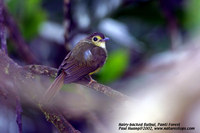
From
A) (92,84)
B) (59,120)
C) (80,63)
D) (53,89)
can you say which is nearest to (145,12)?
(80,63)

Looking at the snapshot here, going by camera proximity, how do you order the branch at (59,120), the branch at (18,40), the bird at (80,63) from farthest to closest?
the branch at (18,40) → the bird at (80,63) → the branch at (59,120)

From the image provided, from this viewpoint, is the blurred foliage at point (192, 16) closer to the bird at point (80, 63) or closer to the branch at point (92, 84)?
the bird at point (80, 63)

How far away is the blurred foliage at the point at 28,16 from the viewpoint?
11.2 feet

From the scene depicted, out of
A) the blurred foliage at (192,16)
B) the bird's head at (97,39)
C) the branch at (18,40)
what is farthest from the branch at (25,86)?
the blurred foliage at (192,16)

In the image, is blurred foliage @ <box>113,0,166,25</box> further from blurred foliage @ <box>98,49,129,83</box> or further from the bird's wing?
the bird's wing

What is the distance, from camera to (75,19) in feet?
12.2

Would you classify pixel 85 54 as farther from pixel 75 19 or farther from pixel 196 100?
pixel 75 19

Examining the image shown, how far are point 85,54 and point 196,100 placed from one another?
1265 millimetres

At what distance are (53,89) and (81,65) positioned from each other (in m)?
0.30

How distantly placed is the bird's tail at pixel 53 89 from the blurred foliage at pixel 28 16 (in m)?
1.92

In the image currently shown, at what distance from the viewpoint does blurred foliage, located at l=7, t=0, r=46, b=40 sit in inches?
135

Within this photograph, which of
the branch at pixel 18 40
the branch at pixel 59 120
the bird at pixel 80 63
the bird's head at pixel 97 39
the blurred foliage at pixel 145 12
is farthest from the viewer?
the blurred foliage at pixel 145 12

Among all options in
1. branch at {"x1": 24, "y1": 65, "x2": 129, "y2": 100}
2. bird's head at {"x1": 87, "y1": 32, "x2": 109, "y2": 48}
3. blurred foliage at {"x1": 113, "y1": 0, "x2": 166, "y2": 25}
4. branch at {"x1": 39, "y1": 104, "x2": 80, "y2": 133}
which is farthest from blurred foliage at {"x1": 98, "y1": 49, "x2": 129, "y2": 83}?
branch at {"x1": 39, "y1": 104, "x2": 80, "y2": 133}

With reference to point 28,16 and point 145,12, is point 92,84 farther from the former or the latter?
point 145,12
